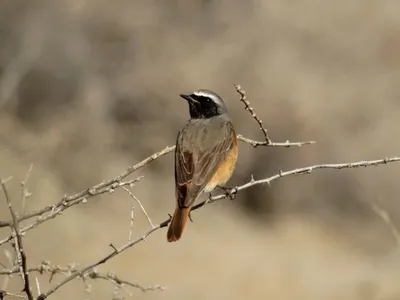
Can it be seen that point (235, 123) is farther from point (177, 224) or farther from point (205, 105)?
point (177, 224)

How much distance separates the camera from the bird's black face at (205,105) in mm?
4961

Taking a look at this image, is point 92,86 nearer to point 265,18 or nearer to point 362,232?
point 265,18

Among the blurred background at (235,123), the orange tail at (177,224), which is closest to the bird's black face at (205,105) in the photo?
the orange tail at (177,224)

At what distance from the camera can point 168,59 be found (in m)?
13.3

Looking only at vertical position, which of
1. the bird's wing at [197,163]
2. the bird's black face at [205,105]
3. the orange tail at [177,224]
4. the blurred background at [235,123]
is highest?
the blurred background at [235,123]

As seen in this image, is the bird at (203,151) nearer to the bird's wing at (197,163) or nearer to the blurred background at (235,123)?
the bird's wing at (197,163)

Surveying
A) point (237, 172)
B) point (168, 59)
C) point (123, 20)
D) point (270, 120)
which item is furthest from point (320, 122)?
point (123, 20)

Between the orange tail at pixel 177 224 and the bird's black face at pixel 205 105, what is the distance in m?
0.95

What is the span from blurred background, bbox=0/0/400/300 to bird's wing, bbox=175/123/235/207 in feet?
14.3

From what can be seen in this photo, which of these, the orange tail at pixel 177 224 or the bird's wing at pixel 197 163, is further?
the bird's wing at pixel 197 163

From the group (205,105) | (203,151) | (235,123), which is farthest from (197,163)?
(235,123)

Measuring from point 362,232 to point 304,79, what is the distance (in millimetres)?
2865

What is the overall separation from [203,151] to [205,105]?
41 centimetres

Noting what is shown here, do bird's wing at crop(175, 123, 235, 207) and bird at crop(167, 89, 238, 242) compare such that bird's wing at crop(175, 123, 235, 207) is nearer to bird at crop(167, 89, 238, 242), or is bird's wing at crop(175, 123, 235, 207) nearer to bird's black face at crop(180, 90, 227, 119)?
bird at crop(167, 89, 238, 242)
